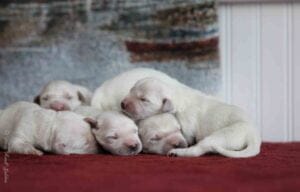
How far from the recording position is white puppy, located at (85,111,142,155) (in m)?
1.94

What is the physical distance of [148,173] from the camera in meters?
1.46

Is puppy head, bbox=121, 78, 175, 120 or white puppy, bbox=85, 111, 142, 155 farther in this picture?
puppy head, bbox=121, 78, 175, 120

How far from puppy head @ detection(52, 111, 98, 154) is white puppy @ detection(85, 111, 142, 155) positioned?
1.0 inches

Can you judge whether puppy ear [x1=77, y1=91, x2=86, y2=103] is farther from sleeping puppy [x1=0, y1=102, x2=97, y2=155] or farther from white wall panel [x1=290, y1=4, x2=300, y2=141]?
white wall panel [x1=290, y1=4, x2=300, y2=141]

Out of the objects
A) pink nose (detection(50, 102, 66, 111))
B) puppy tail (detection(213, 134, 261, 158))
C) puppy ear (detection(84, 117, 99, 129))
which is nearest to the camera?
puppy tail (detection(213, 134, 261, 158))

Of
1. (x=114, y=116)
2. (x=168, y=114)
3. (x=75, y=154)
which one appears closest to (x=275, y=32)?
(x=168, y=114)

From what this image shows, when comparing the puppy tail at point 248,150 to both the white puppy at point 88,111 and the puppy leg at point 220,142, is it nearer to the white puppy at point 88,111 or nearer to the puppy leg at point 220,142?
the puppy leg at point 220,142

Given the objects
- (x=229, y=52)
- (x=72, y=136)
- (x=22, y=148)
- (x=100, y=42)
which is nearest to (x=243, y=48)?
(x=229, y=52)

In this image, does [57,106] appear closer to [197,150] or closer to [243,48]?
[197,150]

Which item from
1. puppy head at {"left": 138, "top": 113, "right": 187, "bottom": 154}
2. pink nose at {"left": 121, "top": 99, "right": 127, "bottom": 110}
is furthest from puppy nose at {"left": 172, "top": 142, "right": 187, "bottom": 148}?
pink nose at {"left": 121, "top": 99, "right": 127, "bottom": 110}

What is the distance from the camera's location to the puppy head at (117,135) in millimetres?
1936

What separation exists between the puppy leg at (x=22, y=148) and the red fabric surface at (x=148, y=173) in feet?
0.21

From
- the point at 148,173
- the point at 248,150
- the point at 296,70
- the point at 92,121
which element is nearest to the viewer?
the point at 148,173

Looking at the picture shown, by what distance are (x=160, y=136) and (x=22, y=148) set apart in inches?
16.4
